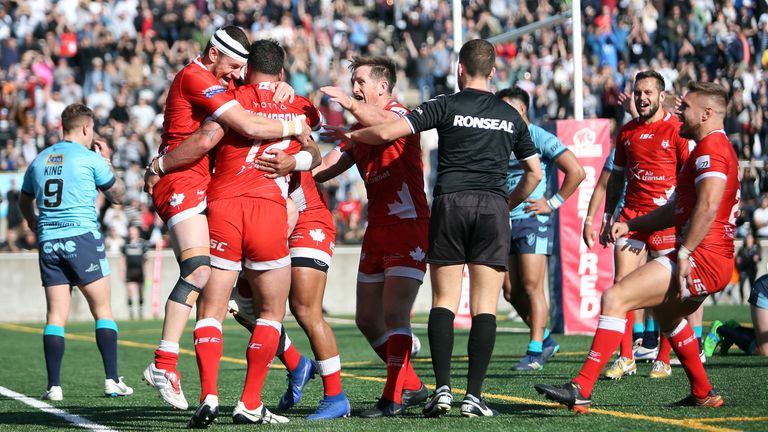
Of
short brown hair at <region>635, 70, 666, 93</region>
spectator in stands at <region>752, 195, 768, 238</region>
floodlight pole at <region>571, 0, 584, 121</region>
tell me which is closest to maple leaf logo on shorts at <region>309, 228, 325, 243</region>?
short brown hair at <region>635, 70, 666, 93</region>

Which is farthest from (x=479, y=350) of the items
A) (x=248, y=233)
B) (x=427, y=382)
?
(x=427, y=382)

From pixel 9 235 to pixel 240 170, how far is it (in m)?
17.2

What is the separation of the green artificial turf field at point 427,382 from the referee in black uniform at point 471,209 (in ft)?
1.62

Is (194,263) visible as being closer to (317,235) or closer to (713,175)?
(317,235)

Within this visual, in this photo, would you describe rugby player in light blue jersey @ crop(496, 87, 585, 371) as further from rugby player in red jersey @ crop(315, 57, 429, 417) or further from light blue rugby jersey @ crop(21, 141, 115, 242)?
light blue rugby jersey @ crop(21, 141, 115, 242)

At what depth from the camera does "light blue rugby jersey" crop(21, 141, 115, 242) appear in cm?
934

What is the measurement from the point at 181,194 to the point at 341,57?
2155 cm

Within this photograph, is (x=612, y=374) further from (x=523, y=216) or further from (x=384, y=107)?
(x=384, y=107)

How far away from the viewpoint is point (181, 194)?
7.09m

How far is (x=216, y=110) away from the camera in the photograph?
688 cm

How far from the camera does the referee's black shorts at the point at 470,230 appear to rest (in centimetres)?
709

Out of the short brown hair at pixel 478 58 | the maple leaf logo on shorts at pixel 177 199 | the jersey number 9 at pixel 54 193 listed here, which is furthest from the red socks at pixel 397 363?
the jersey number 9 at pixel 54 193

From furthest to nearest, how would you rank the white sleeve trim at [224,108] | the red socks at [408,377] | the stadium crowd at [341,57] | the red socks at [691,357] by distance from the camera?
the stadium crowd at [341,57] < the red socks at [408,377] < the red socks at [691,357] < the white sleeve trim at [224,108]

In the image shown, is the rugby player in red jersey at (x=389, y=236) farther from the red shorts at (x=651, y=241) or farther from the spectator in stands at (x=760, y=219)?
the spectator in stands at (x=760, y=219)
